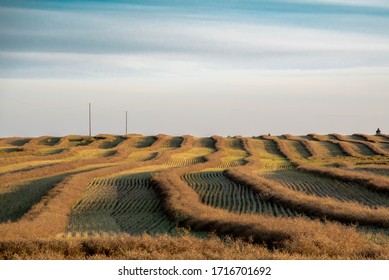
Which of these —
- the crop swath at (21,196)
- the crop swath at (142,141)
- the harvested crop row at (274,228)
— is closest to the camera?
the harvested crop row at (274,228)

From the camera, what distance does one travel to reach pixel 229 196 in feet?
87.6

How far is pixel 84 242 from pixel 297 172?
83.0 ft

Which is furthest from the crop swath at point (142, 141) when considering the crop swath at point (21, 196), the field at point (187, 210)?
the crop swath at point (21, 196)

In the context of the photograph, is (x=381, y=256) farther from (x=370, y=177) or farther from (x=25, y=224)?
(x=370, y=177)

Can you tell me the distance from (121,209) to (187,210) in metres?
4.39

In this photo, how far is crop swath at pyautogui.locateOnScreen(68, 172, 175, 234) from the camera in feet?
65.5

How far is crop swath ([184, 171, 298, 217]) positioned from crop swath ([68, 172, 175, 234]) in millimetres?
2292

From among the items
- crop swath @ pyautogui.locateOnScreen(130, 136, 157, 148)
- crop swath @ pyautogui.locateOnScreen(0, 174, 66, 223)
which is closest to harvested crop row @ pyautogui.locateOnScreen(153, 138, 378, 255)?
crop swath @ pyautogui.locateOnScreen(0, 174, 66, 223)

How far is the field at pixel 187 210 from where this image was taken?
12.8m

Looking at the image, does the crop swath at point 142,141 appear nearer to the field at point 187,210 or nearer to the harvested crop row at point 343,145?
the field at point 187,210

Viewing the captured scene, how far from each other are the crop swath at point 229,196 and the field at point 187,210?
0.15 feet

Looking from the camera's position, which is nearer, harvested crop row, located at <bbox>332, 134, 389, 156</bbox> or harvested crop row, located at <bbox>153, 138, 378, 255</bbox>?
harvested crop row, located at <bbox>153, 138, 378, 255</bbox>

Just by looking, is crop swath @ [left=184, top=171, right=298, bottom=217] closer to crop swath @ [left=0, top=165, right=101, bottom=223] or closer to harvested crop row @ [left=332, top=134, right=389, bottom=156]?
crop swath @ [left=0, top=165, right=101, bottom=223]

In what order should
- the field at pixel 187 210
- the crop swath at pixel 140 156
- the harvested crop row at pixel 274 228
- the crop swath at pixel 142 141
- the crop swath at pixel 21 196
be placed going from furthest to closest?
the crop swath at pixel 142 141
the crop swath at pixel 140 156
the crop swath at pixel 21 196
the field at pixel 187 210
the harvested crop row at pixel 274 228
